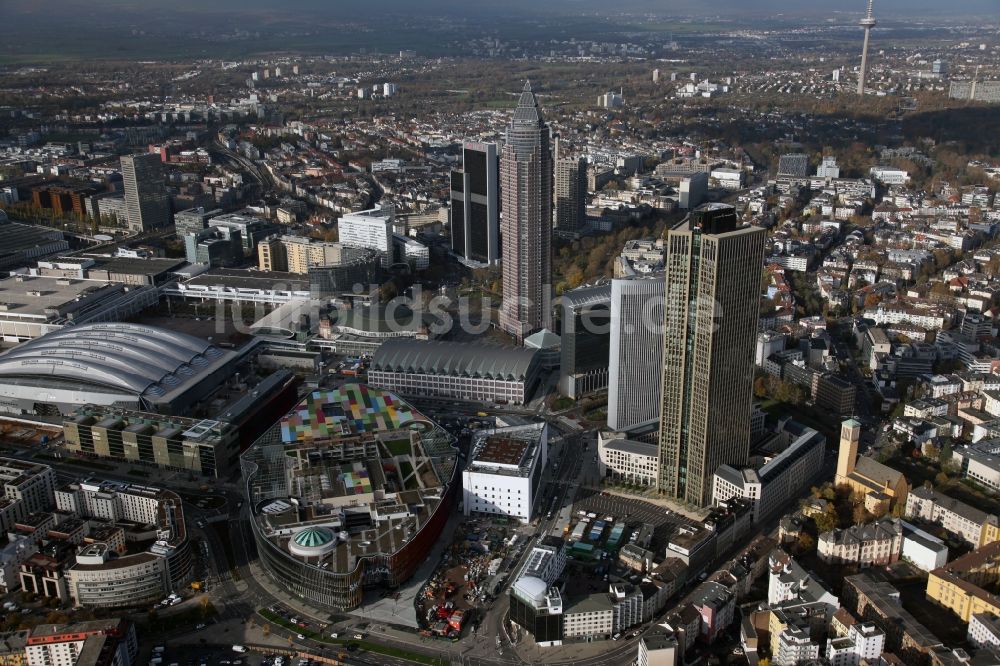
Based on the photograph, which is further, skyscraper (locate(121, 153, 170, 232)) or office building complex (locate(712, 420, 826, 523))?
skyscraper (locate(121, 153, 170, 232))

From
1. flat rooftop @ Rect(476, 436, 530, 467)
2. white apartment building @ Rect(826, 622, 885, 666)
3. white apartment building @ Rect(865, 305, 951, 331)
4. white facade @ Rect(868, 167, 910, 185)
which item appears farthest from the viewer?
white facade @ Rect(868, 167, 910, 185)

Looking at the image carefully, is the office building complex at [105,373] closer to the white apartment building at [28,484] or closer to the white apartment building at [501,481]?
the white apartment building at [28,484]

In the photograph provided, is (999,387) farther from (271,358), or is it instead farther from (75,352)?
(75,352)

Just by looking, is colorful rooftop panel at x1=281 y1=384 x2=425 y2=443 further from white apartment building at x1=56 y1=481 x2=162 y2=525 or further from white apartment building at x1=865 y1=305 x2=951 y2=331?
white apartment building at x1=865 y1=305 x2=951 y2=331

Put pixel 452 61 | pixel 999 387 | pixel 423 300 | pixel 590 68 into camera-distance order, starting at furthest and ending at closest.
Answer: pixel 452 61 < pixel 590 68 < pixel 423 300 < pixel 999 387

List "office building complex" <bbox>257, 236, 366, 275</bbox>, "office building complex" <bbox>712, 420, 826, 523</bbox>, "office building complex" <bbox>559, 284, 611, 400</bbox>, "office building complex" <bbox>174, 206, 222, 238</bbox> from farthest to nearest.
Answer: "office building complex" <bbox>174, 206, 222, 238</bbox> → "office building complex" <bbox>257, 236, 366, 275</bbox> → "office building complex" <bbox>559, 284, 611, 400</bbox> → "office building complex" <bbox>712, 420, 826, 523</bbox>

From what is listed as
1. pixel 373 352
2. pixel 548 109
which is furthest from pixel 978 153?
pixel 373 352

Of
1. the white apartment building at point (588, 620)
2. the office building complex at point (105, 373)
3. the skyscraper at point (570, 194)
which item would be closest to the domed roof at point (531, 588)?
the white apartment building at point (588, 620)

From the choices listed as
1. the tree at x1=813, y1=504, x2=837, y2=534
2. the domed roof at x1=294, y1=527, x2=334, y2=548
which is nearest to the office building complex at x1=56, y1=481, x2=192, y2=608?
the domed roof at x1=294, y1=527, x2=334, y2=548
